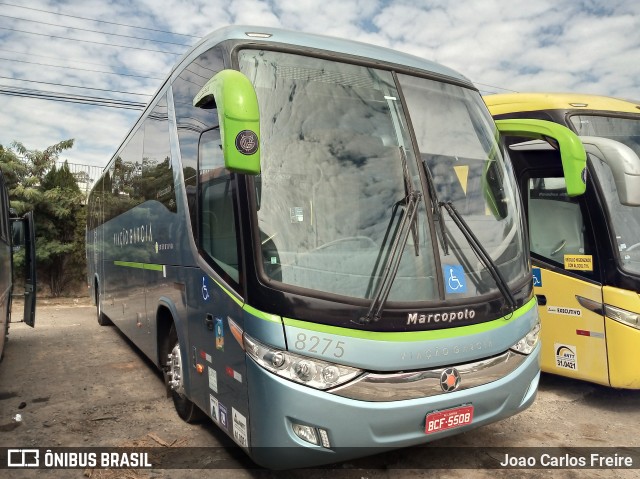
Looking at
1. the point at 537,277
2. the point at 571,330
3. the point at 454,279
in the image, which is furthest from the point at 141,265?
the point at 571,330

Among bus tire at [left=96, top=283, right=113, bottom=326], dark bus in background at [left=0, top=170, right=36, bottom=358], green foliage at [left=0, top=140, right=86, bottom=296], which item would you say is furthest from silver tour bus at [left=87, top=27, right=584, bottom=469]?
green foliage at [left=0, top=140, right=86, bottom=296]

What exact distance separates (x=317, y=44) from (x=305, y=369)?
2257 millimetres

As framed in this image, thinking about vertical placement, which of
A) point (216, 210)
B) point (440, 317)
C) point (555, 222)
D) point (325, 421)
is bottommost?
point (325, 421)

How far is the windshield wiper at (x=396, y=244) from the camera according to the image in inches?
114

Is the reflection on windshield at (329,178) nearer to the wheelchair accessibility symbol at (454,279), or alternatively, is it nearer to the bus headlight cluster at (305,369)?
the wheelchair accessibility symbol at (454,279)

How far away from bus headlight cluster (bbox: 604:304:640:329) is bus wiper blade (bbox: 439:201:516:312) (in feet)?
6.52

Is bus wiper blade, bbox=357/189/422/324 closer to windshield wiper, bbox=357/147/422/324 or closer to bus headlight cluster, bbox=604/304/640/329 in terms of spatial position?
windshield wiper, bbox=357/147/422/324

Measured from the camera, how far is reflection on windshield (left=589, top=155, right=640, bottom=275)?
4.82m

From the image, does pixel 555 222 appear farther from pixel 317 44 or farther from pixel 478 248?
pixel 317 44

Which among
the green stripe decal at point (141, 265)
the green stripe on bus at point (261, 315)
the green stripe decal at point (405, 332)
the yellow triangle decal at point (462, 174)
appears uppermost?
Result: the yellow triangle decal at point (462, 174)

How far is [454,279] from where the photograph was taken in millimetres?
3262

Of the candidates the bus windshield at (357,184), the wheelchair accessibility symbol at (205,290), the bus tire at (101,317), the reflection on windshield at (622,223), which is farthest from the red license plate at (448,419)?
the bus tire at (101,317)

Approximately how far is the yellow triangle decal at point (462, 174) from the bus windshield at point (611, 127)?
2279 mm

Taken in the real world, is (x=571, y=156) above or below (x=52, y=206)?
below
